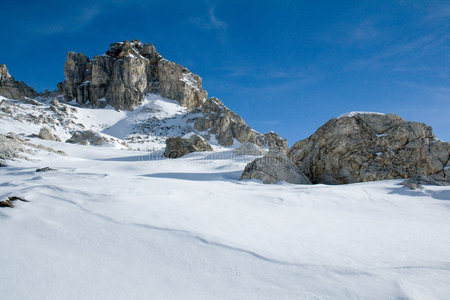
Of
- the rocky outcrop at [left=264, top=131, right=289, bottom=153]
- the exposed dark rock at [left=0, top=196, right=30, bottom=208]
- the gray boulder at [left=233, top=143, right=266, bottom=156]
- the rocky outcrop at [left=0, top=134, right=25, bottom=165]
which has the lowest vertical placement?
the exposed dark rock at [left=0, top=196, right=30, bottom=208]

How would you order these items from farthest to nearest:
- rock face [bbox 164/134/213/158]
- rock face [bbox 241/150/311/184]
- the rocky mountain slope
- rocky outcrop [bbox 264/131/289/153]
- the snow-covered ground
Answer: rocky outcrop [bbox 264/131/289/153] → the rocky mountain slope → rock face [bbox 164/134/213/158] → rock face [bbox 241/150/311/184] → the snow-covered ground

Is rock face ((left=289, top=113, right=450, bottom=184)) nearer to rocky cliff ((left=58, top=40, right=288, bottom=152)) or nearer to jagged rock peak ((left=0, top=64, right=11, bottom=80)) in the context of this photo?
rocky cliff ((left=58, top=40, right=288, bottom=152))

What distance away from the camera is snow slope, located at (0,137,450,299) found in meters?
1.72

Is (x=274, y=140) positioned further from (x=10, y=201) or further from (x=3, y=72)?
(x=3, y=72)

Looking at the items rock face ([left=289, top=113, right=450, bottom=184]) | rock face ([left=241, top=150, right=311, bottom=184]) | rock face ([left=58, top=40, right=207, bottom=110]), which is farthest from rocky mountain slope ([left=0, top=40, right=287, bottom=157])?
rock face ([left=289, top=113, right=450, bottom=184])

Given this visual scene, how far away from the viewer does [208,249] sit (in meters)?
2.28

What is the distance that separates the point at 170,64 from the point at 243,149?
7041 cm

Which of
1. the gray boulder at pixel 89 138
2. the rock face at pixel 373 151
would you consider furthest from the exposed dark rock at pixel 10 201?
the gray boulder at pixel 89 138

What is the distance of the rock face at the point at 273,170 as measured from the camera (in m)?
8.03

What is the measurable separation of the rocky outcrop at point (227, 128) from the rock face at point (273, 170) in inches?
1798

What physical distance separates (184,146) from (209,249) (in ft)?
48.8

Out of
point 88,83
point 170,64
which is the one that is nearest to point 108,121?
point 88,83

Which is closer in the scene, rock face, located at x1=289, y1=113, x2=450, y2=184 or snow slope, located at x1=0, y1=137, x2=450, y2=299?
snow slope, located at x1=0, y1=137, x2=450, y2=299

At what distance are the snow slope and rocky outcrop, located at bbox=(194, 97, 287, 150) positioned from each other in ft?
168
